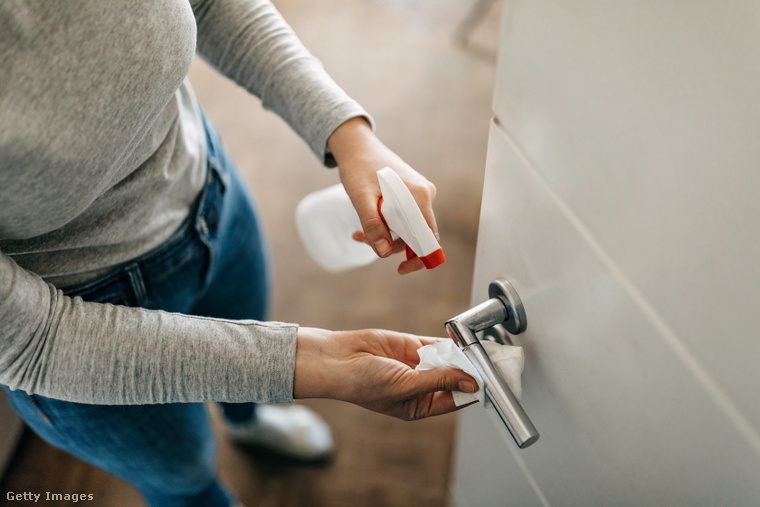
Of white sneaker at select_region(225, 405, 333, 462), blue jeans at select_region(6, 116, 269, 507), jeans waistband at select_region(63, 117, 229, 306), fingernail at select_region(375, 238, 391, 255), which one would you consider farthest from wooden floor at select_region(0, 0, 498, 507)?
fingernail at select_region(375, 238, 391, 255)

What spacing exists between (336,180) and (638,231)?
4.44ft

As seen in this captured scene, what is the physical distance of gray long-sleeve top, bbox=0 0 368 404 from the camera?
0.40 m

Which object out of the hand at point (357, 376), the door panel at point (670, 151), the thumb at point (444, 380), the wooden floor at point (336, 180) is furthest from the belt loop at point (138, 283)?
the wooden floor at point (336, 180)

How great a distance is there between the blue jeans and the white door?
1.12 feet

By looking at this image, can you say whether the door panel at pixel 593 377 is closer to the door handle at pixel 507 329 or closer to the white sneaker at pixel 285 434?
the door handle at pixel 507 329

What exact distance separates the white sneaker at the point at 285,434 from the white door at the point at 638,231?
766 mm

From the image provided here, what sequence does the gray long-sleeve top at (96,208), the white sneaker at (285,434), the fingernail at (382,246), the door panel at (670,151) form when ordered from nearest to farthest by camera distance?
1. the door panel at (670,151)
2. the gray long-sleeve top at (96,208)
3. the fingernail at (382,246)
4. the white sneaker at (285,434)

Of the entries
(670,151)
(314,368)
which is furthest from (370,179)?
(670,151)

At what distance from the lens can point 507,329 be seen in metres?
0.50

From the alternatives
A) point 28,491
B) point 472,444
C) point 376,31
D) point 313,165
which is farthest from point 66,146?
point 376,31

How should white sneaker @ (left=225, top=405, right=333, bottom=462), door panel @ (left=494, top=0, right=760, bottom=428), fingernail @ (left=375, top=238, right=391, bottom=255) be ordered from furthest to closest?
white sneaker @ (left=225, top=405, right=333, bottom=462)
fingernail @ (left=375, top=238, right=391, bottom=255)
door panel @ (left=494, top=0, right=760, bottom=428)

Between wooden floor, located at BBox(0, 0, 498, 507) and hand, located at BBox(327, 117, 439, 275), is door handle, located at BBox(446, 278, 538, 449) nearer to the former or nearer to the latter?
hand, located at BBox(327, 117, 439, 275)

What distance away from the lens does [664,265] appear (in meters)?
0.31

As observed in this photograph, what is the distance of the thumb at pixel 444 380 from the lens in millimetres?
476
